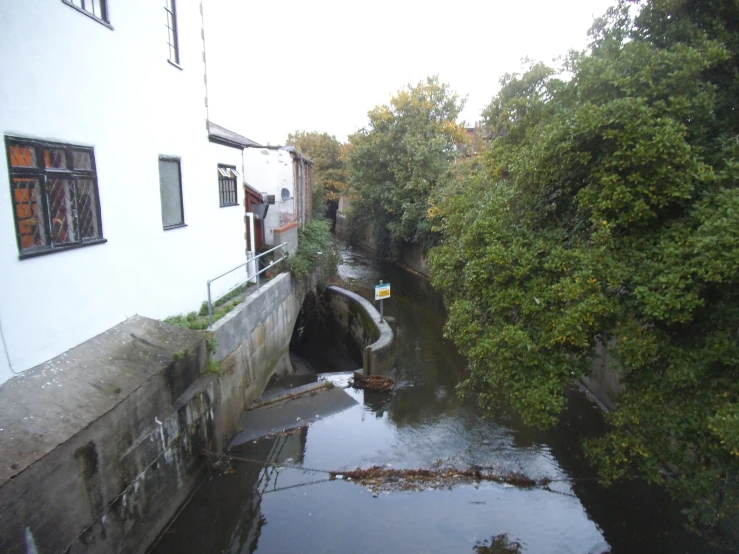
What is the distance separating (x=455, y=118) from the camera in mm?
25609

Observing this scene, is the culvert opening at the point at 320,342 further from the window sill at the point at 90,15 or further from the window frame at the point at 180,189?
the window sill at the point at 90,15

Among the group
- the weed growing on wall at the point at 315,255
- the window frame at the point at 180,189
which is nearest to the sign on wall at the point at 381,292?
the weed growing on wall at the point at 315,255

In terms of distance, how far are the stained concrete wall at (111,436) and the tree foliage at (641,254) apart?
4071mm

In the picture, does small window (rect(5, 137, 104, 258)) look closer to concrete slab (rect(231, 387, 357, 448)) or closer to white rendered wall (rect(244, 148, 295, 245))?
concrete slab (rect(231, 387, 357, 448))

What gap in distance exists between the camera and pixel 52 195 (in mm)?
5191

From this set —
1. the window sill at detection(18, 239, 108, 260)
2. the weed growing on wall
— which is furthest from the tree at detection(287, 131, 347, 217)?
the window sill at detection(18, 239, 108, 260)

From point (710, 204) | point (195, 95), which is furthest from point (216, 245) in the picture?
point (710, 204)

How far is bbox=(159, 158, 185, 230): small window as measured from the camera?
7.89m

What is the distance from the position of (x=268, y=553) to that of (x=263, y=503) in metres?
1.01

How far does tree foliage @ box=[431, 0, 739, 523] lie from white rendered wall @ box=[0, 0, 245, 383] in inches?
189

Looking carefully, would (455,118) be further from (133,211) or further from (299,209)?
(133,211)

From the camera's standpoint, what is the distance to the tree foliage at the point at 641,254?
428 cm

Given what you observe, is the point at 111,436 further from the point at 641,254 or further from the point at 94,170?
the point at 641,254

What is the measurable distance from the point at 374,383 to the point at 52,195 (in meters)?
8.11
